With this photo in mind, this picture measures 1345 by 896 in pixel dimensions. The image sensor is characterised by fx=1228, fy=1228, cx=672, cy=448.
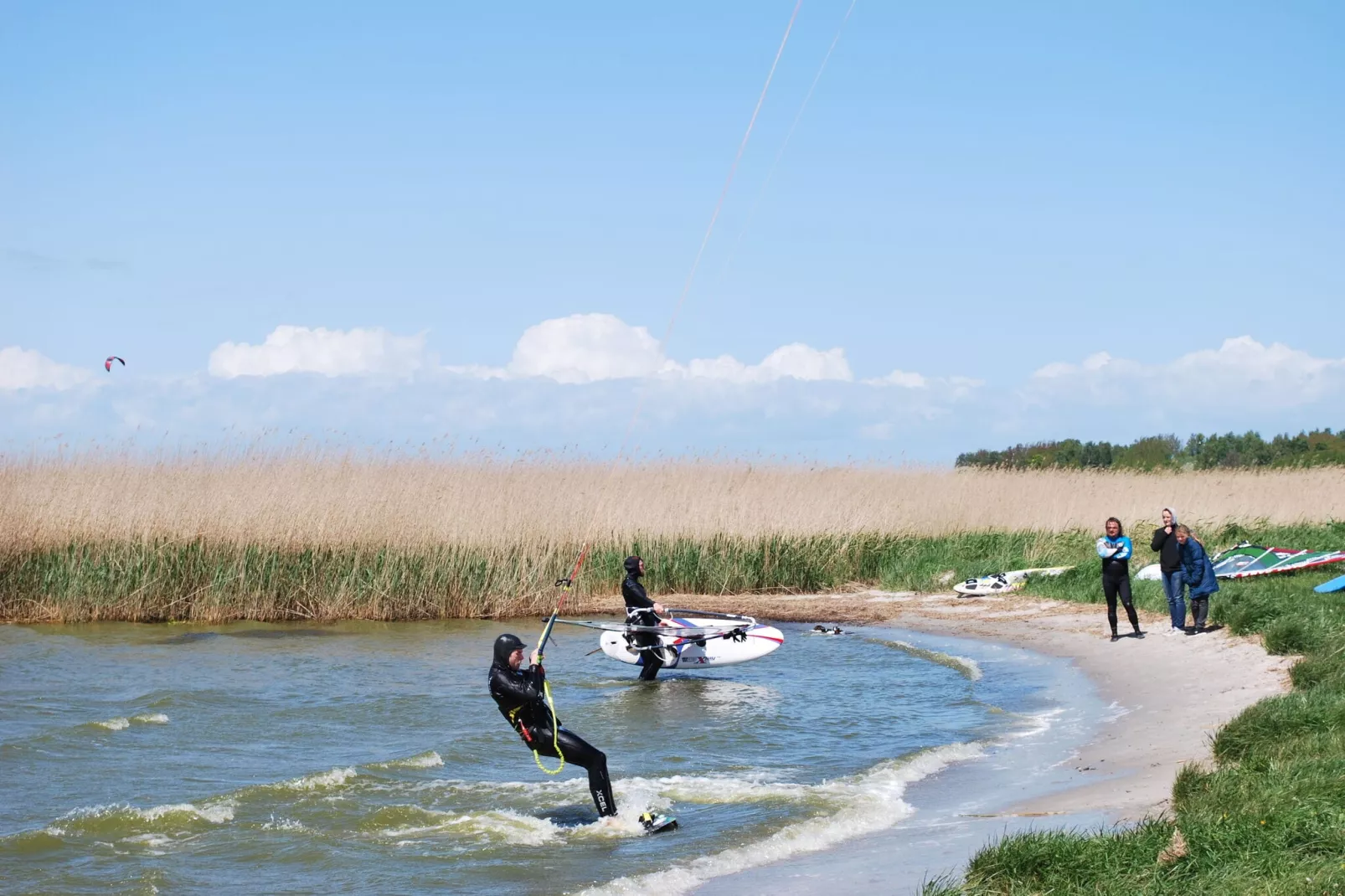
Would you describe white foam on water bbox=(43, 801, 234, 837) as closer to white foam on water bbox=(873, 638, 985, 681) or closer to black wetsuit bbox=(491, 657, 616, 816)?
black wetsuit bbox=(491, 657, 616, 816)

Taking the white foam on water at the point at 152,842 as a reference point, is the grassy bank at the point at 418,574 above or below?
above

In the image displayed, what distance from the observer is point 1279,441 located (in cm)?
5797

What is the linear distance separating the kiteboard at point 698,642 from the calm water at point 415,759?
36cm

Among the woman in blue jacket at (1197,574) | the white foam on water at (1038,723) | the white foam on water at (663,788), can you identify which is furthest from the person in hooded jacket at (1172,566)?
the white foam on water at (663,788)

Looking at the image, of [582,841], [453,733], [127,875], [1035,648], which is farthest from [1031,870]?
[1035,648]

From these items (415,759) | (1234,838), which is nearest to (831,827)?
(1234,838)

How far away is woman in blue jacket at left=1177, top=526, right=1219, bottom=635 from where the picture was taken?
52.0ft

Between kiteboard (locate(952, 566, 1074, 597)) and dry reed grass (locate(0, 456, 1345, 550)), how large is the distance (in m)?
3.35

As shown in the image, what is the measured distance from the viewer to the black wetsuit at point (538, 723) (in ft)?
30.1

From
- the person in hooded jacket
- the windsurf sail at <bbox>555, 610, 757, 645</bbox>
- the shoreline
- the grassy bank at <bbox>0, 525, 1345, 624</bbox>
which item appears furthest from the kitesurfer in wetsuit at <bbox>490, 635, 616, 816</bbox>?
the grassy bank at <bbox>0, 525, 1345, 624</bbox>

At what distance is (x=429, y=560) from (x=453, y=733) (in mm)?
8597

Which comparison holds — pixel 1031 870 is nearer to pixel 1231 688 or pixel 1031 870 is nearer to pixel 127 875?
pixel 127 875

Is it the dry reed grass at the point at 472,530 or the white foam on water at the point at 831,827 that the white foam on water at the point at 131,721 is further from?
the white foam on water at the point at 831,827

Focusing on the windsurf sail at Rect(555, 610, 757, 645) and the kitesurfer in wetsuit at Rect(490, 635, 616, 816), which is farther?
the windsurf sail at Rect(555, 610, 757, 645)
